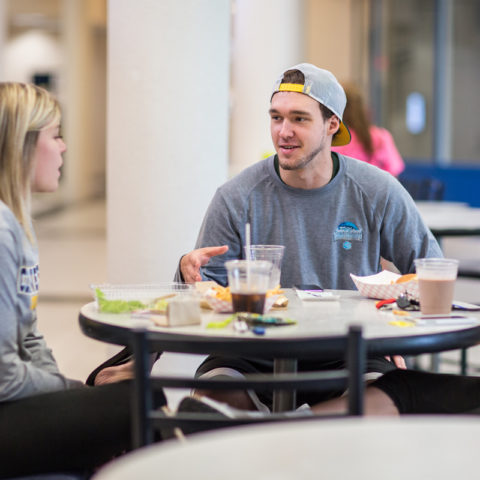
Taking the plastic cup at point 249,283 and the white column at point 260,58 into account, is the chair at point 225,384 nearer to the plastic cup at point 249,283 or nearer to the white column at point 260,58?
the plastic cup at point 249,283

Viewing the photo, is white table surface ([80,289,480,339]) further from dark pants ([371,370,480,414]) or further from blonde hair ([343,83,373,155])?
blonde hair ([343,83,373,155])

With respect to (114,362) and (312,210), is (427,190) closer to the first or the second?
(312,210)

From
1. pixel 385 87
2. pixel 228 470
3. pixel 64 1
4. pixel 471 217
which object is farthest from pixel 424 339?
pixel 64 1

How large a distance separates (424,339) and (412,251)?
89 cm

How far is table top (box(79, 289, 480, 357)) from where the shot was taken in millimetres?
1771

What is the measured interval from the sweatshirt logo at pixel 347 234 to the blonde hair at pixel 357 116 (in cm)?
→ 243

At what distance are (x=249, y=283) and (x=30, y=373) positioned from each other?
53 centimetres

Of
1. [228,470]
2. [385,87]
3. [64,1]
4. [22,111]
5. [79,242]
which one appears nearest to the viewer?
[228,470]

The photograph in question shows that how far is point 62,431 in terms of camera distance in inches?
70.5

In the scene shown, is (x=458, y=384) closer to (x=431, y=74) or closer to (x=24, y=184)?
(x=24, y=184)

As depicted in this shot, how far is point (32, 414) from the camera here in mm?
1800

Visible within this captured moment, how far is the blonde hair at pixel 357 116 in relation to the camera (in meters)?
4.99

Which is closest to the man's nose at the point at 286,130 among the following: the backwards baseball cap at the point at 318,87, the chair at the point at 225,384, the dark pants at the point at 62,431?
the backwards baseball cap at the point at 318,87

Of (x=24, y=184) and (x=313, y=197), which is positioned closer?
(x=24, y=184)
